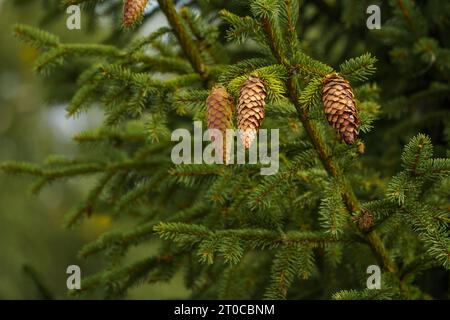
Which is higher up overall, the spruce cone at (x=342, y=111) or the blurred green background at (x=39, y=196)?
the blurred green background at (x=39, y=196)

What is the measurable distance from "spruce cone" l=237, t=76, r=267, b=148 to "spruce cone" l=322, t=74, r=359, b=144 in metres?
0.17

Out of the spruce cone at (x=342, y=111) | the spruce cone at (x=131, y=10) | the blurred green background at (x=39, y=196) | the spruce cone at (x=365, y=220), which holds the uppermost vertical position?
the blurred green background at (x=39, y=196)

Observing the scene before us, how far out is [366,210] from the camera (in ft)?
6.66

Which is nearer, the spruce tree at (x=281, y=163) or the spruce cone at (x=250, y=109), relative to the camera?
the spruce cone at (x=250, y=109)

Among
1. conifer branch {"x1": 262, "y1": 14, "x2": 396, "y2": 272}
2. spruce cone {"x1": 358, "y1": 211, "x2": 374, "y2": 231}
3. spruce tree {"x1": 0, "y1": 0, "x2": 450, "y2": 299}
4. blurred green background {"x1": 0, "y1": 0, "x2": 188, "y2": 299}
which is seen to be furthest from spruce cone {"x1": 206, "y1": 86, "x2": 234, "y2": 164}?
blurred green background {"x1": 0, "y1": 0, "x2": 188, "y2": 299}

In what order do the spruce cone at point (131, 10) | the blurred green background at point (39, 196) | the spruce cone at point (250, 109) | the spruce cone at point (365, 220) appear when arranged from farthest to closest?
the blurred green background at point (39, 196) → the spruce cone at point (365, 220) → the spruce cone at point (131, 10) → the spruce cone at point (250, 109)

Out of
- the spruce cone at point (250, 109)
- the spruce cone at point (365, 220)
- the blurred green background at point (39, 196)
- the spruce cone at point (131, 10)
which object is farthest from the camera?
the blurred green background at point (39, 196)

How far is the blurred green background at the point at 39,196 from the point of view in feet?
27.2

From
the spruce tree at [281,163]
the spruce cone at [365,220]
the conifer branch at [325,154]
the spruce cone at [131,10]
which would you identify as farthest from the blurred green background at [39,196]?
the spruce cone at [131,10]

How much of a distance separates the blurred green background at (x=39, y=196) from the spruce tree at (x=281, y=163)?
4.67 meters

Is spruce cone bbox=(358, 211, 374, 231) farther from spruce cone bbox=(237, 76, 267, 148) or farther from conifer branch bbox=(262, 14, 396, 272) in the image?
spruce cone bbox=(237, 76, 267, 148)

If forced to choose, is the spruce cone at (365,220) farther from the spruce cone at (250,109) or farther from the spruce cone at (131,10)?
the spruce cone at (131,10)

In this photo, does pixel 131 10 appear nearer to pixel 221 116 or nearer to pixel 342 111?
pixel 221 116
